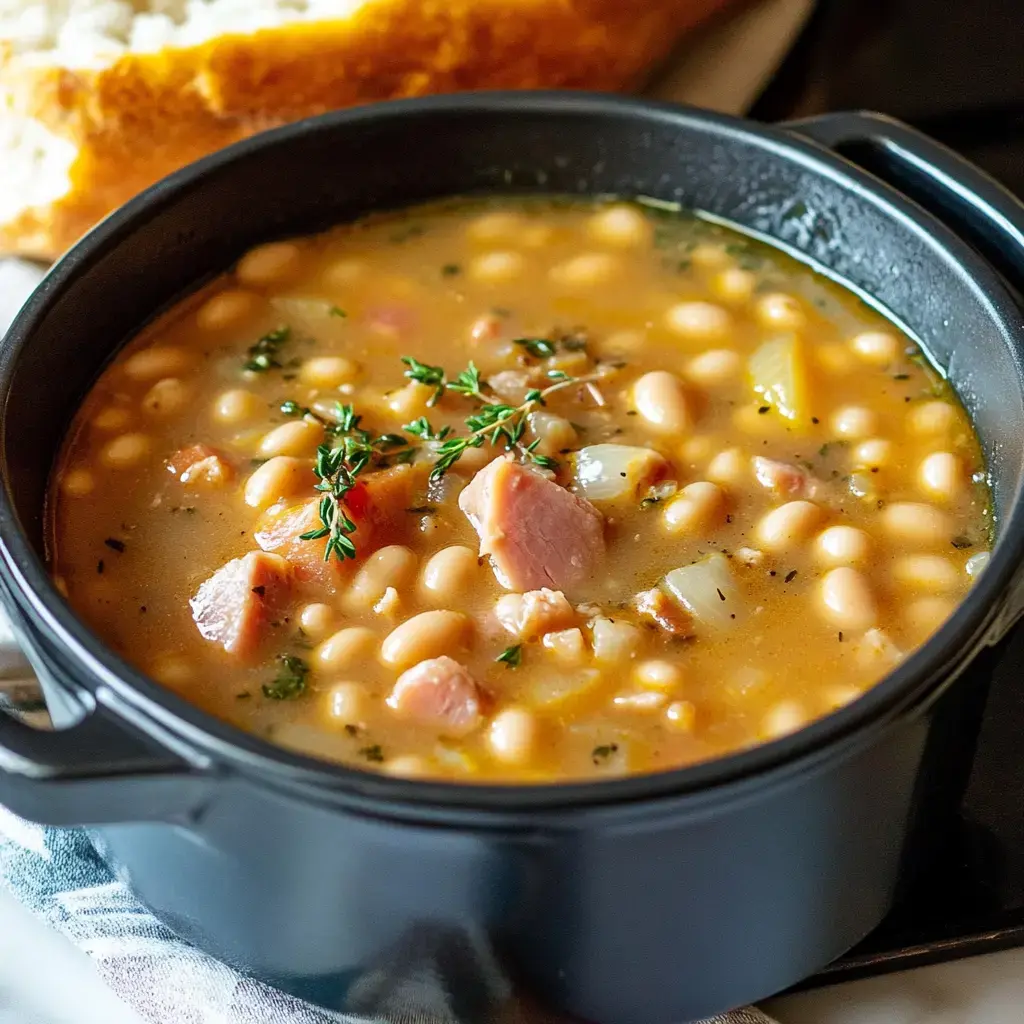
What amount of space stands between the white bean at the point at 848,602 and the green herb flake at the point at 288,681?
0.75m

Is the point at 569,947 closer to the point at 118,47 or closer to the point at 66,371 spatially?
the point at 66,371

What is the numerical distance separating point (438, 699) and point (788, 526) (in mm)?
624

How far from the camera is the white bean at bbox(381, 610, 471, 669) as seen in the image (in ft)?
6.25

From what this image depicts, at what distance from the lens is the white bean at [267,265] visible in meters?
2.64

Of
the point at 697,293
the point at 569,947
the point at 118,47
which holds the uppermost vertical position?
the point at 118,47

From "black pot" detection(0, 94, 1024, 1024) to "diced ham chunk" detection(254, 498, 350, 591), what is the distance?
353 millimetres

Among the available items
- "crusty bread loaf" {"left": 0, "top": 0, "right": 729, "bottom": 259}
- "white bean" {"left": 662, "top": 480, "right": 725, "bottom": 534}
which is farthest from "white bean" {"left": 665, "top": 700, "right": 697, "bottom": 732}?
"crusty bread loaf" {"left": 0, "top": 0, "right": 729, "bottom": 259}

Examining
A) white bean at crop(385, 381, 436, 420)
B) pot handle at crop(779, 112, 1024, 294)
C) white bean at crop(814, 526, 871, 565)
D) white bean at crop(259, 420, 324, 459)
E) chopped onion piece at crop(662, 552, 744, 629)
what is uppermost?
pot handle at crop(779, 112, 1024, 294)

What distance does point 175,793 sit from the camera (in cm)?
152

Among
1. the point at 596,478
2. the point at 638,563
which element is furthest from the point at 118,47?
the point at 638,563

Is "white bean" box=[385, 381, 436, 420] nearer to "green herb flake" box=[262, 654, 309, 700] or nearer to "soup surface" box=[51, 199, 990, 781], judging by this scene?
"soup surface" box=[51, 199, 990, 781]

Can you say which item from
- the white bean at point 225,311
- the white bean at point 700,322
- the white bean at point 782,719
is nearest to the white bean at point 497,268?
the white bean at point 700,322

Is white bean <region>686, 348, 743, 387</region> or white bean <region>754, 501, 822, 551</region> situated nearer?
white bean <region>754, 501, 822, 551</region>

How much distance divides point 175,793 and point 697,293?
151 centimetres
